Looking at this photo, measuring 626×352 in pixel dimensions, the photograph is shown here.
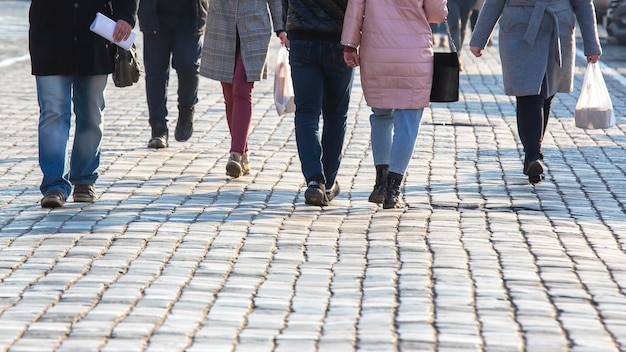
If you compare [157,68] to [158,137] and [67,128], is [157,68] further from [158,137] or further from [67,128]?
[67,128]

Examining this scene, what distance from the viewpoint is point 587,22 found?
9.40 meters

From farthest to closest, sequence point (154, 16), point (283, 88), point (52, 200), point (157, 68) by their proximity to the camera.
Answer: point (157, 68) < point (154, 16) < point (283, 88) < point (52, 200)

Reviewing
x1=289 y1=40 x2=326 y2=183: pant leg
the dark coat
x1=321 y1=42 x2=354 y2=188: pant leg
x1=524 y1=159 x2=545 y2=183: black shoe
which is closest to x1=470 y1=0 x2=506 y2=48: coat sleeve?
x1=524 y1=159 x2=545 y2=183: black shoe

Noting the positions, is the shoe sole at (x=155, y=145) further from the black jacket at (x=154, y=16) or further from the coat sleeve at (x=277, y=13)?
the coat sleeve at (x=277, y=13)

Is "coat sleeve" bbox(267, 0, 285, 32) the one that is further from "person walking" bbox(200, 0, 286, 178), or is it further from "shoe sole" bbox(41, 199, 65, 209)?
"shoe sole" bbox(41, 199, 65, 209)

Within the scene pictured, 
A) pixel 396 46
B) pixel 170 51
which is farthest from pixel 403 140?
pixel 170 51

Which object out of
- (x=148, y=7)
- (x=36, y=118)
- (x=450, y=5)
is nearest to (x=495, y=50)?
(x=450, y=5)

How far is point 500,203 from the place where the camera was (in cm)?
845

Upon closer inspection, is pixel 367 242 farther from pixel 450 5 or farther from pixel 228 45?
pixel 450 5

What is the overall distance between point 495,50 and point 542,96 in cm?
1510

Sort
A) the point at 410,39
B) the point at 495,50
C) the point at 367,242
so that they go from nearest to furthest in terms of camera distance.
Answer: the point at 367,242 → the point at 410,39 → the point at 495,50

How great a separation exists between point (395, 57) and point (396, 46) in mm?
61

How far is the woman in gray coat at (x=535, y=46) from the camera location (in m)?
9.34

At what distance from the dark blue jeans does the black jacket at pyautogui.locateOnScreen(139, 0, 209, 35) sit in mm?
64
